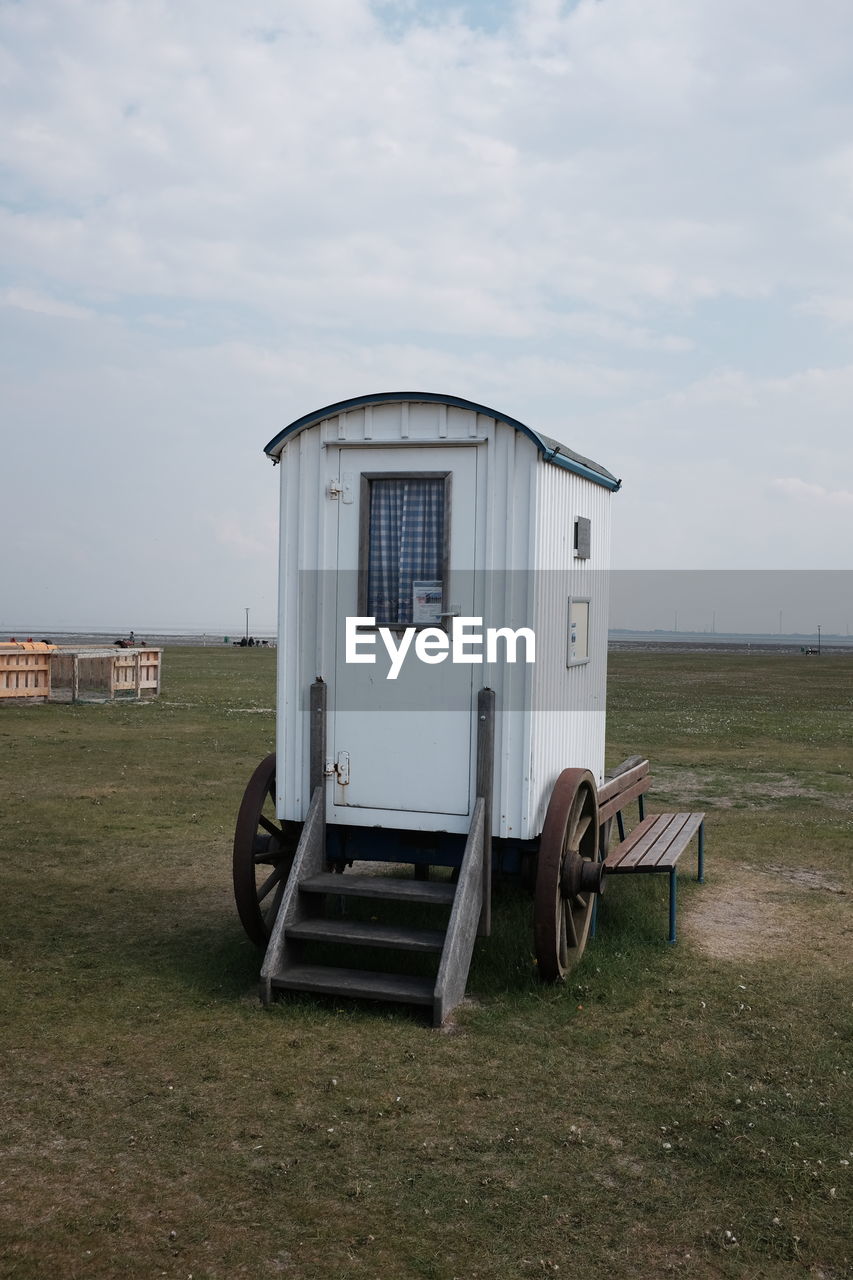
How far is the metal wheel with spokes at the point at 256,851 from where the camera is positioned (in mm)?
8305

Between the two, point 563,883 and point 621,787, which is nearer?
point 563,883

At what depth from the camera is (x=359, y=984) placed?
7391 mm

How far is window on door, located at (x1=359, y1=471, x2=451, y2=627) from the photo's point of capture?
26.5ft


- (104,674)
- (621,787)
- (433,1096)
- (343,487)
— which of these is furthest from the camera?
(104,674)

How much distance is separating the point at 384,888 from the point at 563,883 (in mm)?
1229

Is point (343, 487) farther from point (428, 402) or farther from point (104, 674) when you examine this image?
point (104, 674)

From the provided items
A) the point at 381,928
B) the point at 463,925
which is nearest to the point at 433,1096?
the point at 463,925

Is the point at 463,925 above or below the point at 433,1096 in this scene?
above

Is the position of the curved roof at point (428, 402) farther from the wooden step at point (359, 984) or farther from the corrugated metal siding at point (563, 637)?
the wooden step at point (359, 984)

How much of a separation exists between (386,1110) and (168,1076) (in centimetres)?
127

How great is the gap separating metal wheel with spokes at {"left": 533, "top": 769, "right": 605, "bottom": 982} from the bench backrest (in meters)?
0.92

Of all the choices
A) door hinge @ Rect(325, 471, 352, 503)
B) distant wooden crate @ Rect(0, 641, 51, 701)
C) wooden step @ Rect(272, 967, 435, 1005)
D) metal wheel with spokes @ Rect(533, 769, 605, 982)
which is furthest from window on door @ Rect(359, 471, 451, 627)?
distant wooden crate @ Rect(0, 641, 51, 701)

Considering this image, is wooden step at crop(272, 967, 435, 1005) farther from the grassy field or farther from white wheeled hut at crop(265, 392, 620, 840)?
white wheeled hut at crop(265, 392, 620, 840)

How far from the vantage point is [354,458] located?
324 inches
